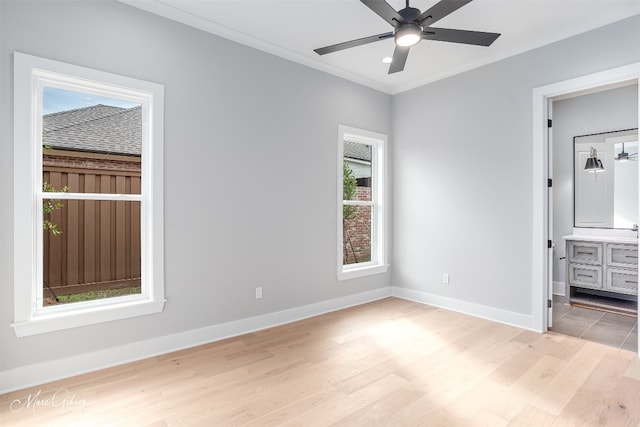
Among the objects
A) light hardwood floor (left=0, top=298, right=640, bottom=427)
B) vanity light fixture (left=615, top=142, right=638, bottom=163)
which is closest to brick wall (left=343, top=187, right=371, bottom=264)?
light hardwood floor (left=0, top=298, right=640, bottom=427)

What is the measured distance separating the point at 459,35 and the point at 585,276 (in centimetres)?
390

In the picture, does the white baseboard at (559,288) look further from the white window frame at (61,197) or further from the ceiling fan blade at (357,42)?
the white window frame at (61,197)

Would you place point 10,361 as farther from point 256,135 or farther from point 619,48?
point 619,48

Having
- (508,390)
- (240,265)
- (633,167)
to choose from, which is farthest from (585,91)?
(240,265)

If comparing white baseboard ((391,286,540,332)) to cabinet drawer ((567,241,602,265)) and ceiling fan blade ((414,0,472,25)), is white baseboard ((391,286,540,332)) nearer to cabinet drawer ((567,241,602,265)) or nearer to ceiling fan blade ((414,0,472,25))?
cabinet drawer ((567,241,602,265))

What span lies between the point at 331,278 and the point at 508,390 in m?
2.22

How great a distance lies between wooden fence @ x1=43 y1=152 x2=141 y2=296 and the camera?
2.66 m

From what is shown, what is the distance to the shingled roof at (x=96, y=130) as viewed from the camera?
2.62 m

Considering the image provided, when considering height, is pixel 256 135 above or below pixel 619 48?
below

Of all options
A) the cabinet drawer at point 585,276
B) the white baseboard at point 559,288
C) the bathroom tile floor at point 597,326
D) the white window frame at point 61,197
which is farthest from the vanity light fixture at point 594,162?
the white window frame at point 61,197

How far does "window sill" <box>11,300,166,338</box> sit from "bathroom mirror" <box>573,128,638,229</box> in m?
5.52

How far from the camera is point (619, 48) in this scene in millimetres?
3025

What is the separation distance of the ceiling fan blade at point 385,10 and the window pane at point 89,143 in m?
2.08

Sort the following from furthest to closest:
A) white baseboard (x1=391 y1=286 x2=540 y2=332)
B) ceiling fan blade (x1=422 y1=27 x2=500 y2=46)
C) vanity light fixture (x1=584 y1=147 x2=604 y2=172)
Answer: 1. vanity light fixture (x1=584 y1=147 x2=604 y2=172)
2. white baseboard (x1=391 y1=286 x2=540 y2=332)
3. ceiling fan blade (x1=422 y1=27 x2=500 y2=46)
